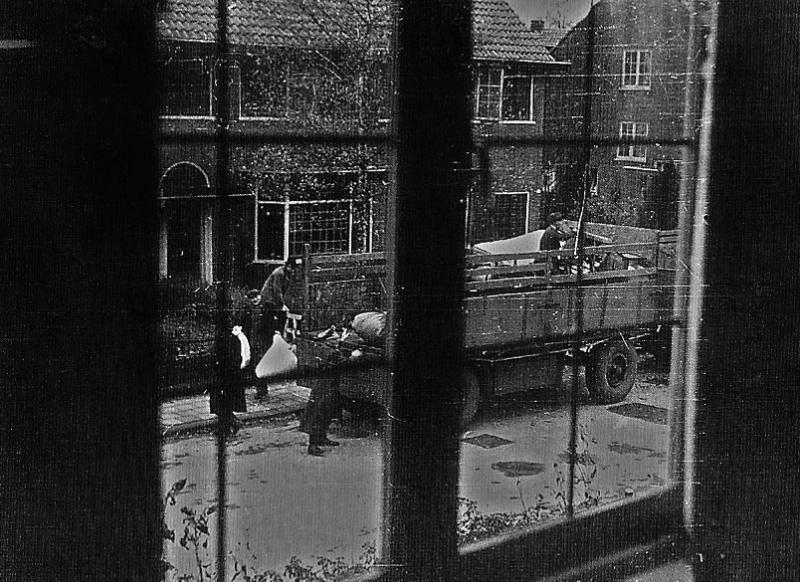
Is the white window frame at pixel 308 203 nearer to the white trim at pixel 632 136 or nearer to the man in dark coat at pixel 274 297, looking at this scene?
the man in dark coat at pixel 274 297

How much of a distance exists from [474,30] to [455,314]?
0.22m

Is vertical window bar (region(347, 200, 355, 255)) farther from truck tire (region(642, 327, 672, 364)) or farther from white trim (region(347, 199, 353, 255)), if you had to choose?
truck tire (region(642, 327, 672, 364))

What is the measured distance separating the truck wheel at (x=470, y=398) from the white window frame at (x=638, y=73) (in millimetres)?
272

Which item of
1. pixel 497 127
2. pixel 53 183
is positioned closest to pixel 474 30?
pixel 497 127

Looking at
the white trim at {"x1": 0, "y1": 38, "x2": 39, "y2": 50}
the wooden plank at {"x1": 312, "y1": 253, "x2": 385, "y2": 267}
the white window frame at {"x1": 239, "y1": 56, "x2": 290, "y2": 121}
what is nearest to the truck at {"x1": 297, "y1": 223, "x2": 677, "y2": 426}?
the wooden plank at {"x1": 312, "y1": 253, "x2": 385, "y2": 267}

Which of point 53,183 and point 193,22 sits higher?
point 193,22

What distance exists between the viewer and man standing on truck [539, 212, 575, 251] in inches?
28.9

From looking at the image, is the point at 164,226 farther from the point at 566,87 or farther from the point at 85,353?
the point at 566,87

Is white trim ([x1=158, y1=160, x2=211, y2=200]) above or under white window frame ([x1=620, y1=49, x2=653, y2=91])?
under

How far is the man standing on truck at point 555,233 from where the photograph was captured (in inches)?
28.9

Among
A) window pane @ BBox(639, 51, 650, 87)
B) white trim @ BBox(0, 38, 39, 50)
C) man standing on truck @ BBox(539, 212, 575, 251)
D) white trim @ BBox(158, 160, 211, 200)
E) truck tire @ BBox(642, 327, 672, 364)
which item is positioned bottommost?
truck tire @ BBox(642, 327, 672, 364)

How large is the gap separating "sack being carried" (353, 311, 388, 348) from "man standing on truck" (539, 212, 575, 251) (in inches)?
5.8

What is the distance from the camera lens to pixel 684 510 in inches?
31.4

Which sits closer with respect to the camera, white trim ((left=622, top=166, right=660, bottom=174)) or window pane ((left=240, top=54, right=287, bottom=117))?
window pane ((left=240, top=54, right=287, bottom=117))
